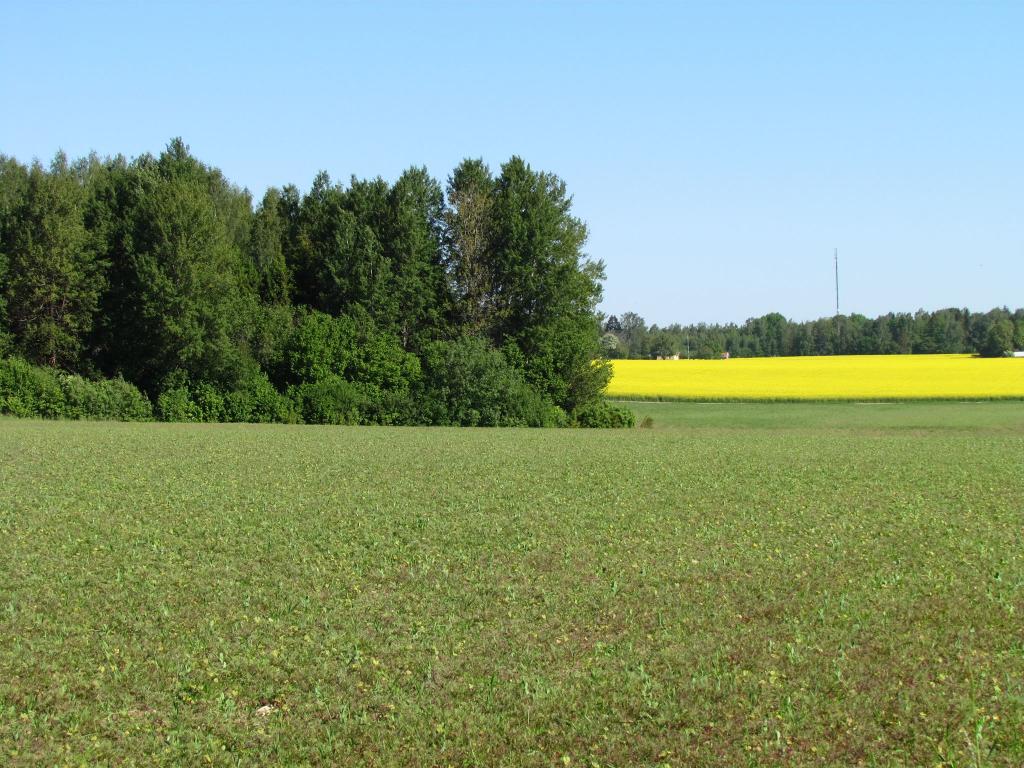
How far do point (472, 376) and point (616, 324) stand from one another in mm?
139303

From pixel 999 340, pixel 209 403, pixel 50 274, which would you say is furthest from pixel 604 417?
pixel 999 340

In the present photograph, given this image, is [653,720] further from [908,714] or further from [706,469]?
[706,469]

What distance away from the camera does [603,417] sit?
2248 inches

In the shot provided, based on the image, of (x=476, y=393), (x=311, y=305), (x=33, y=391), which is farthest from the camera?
(x=311, y=305)

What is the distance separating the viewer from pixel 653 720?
7.94 metres

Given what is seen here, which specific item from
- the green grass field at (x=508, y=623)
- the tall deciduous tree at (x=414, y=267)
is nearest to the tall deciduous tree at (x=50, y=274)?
the tall deciduous tree at (x=414, y=267)

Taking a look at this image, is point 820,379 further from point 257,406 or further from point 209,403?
point 209,403

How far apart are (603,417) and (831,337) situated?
99624mm

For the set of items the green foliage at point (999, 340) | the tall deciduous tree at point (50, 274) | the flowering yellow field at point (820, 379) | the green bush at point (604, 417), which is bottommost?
the green bush at point (604, 417)

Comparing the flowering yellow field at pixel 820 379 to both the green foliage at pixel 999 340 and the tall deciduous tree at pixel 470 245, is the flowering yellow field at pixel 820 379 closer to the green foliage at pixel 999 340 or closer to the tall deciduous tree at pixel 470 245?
the green foliage at pixel 999 340

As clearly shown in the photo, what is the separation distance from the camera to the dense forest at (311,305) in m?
51.1

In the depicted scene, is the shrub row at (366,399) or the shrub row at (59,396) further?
the shrub row at (366,399)

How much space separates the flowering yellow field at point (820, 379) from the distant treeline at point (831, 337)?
117ft

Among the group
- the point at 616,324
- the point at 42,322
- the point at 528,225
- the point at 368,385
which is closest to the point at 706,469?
the point at 368,385
